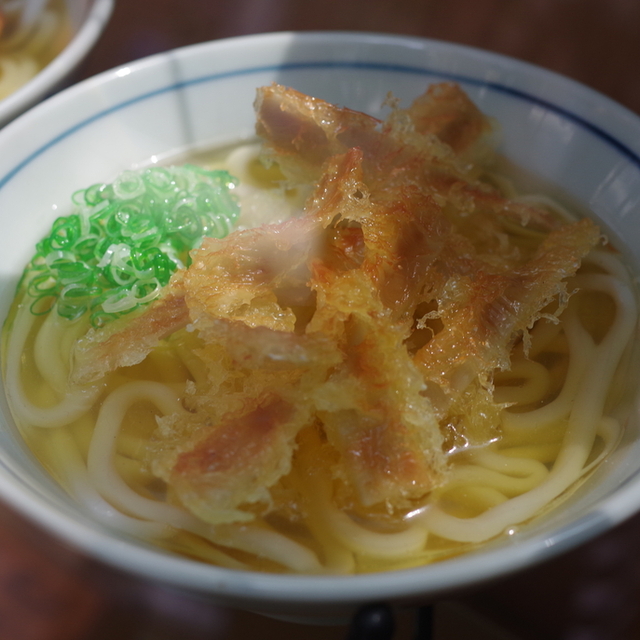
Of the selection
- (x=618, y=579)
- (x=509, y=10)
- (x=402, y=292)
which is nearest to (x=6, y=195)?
(x=402, y=292)

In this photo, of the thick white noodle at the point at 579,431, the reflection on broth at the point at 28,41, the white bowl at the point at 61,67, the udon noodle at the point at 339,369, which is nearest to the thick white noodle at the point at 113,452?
the udon noodle at the point at 339,369

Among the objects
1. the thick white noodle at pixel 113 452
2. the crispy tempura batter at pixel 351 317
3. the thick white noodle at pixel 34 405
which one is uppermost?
the crispy tempura batter at pixel 351 317

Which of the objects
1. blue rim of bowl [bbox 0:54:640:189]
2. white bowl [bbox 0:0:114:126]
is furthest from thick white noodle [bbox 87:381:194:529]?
white bowl [bbox 0:0:114:126]

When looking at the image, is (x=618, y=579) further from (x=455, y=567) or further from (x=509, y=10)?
(x=509, y=10)

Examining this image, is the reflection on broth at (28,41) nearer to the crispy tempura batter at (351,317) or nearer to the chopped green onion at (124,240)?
the chopped green onion at (124,240)

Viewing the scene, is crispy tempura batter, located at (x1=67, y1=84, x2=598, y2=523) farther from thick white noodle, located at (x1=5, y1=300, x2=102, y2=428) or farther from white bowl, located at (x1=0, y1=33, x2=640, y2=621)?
white bowl, located at (x1=0, y1=33, x2=640, y2=621)

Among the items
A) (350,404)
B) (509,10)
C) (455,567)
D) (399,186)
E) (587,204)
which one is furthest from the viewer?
(509,10)
